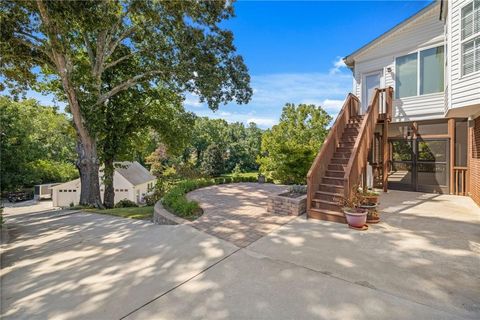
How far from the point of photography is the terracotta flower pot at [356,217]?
5.02 m

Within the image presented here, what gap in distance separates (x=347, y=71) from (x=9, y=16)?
13.9 meters

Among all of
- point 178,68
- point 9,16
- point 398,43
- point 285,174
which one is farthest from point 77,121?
point 398,43

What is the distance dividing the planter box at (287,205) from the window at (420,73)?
6168 millimetres

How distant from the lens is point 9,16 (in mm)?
7945

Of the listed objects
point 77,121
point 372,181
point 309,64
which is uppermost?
point 309,64

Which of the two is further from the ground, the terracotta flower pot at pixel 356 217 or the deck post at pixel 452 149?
the deck post at pixel 452 149

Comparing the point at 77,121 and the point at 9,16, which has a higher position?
the point at 9,16

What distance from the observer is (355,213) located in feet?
16.6

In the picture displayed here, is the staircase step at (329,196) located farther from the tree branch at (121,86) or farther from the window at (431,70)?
the tree branch at (121,86)

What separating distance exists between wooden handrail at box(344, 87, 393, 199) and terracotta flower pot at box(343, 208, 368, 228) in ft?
1.66

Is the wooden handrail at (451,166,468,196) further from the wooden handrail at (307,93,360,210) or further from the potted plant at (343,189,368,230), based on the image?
the potted plant at (343,189,368,230)

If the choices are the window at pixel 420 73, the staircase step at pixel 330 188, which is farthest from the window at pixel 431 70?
the staircase step at pixel 330 188

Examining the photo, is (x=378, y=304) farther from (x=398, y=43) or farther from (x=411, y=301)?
(x=398, y=43)

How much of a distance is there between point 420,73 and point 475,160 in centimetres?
347
